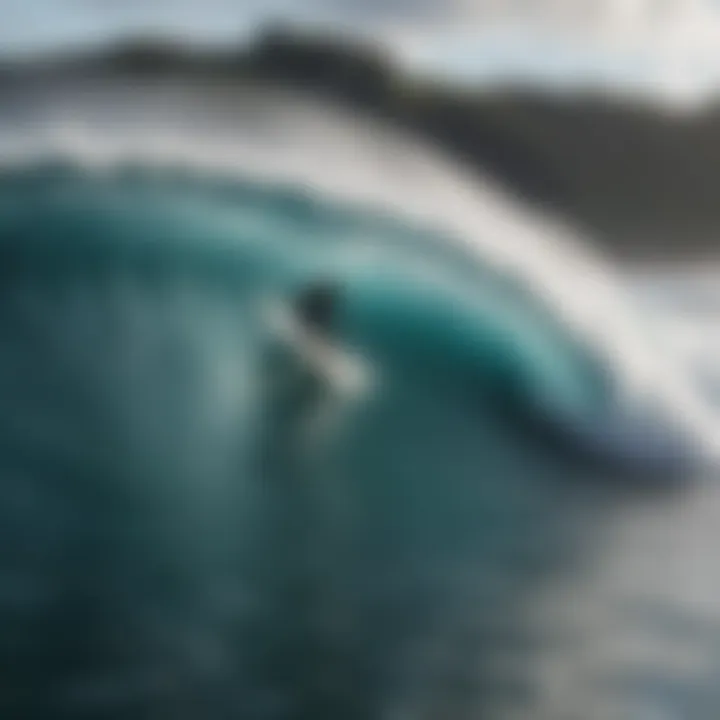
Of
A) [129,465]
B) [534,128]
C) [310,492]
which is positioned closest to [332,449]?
[310,492]

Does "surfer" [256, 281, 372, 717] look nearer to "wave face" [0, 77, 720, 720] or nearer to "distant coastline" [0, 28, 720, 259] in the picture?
"wave face" [0, 77, 720, 720]

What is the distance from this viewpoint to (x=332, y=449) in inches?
40.5

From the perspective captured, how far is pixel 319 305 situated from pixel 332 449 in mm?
115

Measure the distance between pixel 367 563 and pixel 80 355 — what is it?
28 centimetres

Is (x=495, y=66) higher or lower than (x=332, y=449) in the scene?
higher

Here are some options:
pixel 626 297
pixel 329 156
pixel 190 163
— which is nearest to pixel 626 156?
pixel 626 297

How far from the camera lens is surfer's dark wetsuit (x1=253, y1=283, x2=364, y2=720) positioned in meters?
0.97

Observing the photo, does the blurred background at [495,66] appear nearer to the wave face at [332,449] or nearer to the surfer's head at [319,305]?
the wave face at [332,449]

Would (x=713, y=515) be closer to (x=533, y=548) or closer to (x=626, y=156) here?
(x=533, y=548)

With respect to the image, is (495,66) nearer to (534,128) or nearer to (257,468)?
(534,128)

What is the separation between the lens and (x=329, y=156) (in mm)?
1035

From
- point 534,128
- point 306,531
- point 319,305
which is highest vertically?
point 534,128

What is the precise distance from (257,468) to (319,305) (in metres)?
0.14

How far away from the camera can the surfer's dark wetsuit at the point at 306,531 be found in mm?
971
